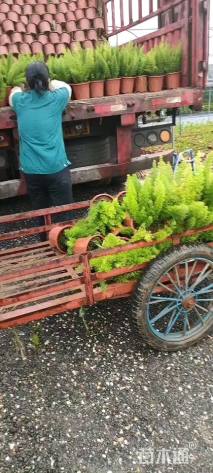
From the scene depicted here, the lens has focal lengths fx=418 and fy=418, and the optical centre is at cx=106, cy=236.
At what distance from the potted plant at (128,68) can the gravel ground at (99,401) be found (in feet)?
8.65

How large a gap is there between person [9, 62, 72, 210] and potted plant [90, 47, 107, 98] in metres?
0.54

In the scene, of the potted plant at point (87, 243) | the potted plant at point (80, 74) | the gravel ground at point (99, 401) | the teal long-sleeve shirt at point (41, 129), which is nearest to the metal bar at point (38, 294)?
the potted plant at point (87, 243)

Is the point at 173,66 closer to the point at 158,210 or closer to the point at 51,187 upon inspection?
the point at 51,187

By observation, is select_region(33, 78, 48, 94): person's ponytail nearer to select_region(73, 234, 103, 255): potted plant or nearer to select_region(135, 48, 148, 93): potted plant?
select_region(135, 48, 148, 93): potted plant

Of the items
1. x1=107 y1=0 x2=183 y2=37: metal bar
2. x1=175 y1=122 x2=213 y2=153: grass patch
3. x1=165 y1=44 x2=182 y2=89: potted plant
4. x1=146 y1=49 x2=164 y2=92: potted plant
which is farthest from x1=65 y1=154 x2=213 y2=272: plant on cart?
x1=175 y1=122 x2=213 y2=153: grass patch

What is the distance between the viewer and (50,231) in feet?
9.55

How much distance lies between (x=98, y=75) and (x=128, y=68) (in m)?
0.34

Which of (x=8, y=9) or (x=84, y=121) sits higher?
(x=8, y=9)

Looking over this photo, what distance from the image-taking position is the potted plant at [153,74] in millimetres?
4477

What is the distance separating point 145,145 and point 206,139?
14.9 ft

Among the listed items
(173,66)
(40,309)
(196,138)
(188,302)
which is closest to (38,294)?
(40,309)

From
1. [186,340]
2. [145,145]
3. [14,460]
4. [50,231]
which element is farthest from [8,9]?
[14,460]

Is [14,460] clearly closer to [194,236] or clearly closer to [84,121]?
[194,236]

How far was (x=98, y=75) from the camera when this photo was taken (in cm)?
428
